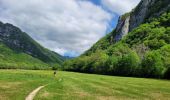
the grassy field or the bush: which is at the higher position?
the bush

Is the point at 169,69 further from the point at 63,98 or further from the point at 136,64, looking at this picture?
the point at 63,98

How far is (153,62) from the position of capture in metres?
144

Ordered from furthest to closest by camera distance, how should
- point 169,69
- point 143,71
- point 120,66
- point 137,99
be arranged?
point 120,66 → point 143,71 → point 169,69 → point 137,99

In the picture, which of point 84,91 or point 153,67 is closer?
point 84,91

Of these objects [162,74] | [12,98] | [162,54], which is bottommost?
[12,98]

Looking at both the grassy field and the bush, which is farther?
the bush

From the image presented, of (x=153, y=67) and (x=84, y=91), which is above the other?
(x=153, y=67)

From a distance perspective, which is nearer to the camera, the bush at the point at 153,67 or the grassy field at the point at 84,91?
the grassy field at the point at 84,91

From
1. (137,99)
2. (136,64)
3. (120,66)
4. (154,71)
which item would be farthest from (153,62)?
(137,99)

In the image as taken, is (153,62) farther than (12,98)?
Yes

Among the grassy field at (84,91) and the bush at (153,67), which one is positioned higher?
the bush at (153,67)

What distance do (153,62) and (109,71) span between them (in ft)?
158

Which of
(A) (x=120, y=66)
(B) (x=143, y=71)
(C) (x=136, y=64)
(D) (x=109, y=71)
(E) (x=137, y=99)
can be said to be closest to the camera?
(E) (x=137, y=99)

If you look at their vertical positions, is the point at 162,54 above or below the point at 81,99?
above
